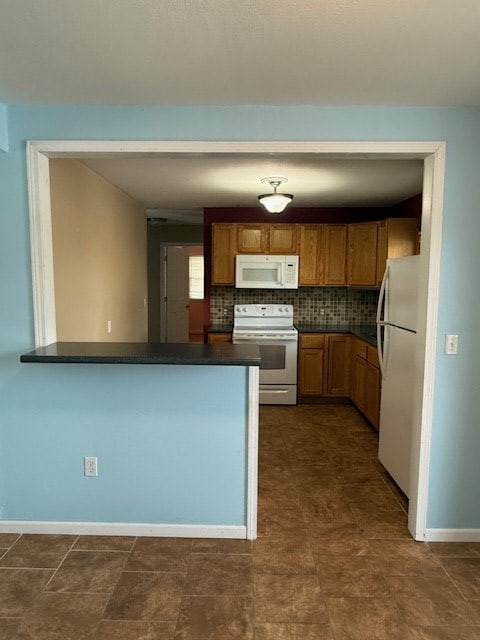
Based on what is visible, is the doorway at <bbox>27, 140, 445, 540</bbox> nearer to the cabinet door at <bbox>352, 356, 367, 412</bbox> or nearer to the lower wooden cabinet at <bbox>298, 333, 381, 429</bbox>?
the cabinet door at <bbox>352, 356, 367, 412</bbox>

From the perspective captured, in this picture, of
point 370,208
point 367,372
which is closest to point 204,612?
point 367,372

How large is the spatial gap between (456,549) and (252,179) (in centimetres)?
296

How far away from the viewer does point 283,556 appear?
2.18 metres

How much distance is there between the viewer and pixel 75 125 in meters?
2.17

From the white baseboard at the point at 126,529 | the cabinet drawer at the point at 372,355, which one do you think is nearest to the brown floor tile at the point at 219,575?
the white baseboard at the point at 126,529

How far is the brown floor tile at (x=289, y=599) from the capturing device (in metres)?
1.78

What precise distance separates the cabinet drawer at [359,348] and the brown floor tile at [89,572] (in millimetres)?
2924

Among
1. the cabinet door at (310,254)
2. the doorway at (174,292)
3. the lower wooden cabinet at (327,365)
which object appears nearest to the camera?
the lower wooden cabinet at (327,365)

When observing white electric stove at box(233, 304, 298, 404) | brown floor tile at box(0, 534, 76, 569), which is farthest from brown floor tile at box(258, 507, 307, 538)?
white electric stove at box(233, 304, 298, 404)

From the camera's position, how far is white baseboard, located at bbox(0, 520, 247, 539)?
2.34 metres

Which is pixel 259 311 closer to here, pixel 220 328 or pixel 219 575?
pixel 220 328

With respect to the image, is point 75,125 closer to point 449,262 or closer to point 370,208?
point 449,262

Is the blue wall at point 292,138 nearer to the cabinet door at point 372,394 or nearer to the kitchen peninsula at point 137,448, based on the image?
the kitchen peninsula at point 137,448

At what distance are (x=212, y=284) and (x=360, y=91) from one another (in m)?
3.25
